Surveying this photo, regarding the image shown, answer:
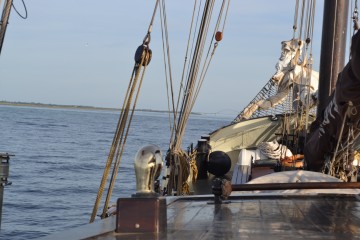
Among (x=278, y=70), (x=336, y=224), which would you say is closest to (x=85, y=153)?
(x=278, y=70)

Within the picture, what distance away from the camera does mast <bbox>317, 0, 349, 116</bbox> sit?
8.77 metres

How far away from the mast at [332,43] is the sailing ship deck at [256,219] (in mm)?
3970

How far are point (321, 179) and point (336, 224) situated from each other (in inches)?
87.9

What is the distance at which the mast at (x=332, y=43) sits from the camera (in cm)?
877

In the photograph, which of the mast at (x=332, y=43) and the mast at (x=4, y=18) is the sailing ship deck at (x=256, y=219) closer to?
the mast at (x=4, y=18)

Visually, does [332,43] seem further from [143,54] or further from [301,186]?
[301,186]

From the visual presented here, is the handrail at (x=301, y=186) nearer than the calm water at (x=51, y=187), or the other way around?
the handrail at (x=301, y=186)

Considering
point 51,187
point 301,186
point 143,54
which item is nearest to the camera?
point 301,186

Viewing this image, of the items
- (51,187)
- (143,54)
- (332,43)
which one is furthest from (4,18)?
(51,187)

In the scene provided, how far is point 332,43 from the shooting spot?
8758 millimetres

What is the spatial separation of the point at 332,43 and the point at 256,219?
5.26 m

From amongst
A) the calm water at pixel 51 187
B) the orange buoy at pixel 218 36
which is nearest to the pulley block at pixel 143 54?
the orange buoy at pixel 218 36

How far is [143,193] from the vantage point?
3.18 meters

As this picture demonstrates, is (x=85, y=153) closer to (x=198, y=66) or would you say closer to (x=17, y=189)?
(x=17, y=189)
